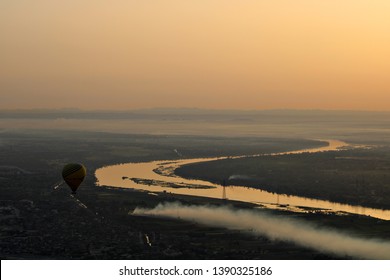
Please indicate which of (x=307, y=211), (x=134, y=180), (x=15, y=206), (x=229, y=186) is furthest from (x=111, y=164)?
(x=307, y=211)

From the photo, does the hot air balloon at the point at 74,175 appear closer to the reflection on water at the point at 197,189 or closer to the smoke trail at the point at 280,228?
the smoke trail at the point at 280,228

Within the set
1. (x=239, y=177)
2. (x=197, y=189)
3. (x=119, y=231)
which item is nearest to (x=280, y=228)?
(x=119, y=231)

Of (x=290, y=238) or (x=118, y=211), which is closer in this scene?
(x=290, y=238)

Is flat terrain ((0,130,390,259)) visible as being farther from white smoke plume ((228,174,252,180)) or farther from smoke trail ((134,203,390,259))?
white smoke plume ((228,174,252,180))

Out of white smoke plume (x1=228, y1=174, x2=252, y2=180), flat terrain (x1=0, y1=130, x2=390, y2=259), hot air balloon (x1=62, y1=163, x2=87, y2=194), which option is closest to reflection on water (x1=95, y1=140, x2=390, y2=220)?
flat terrain (x1=0, y1=130, x2=390, y2=259)

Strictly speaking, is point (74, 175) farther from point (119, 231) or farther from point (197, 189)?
point (197, 189)

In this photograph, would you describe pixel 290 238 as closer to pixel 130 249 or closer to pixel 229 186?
pixel 130 249
